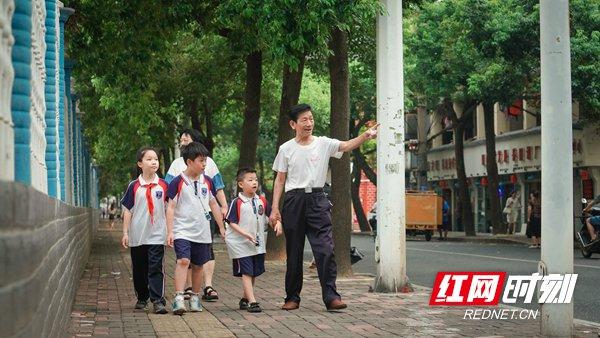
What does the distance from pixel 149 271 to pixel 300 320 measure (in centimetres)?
177

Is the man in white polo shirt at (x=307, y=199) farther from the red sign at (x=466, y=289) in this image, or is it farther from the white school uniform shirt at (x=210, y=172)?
the white school uniform shirt at (x=210, y=172)

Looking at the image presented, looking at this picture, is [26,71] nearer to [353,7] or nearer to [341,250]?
[353,7]

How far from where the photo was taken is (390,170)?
12.7 meters

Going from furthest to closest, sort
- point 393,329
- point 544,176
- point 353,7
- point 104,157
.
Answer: point 104,157 → point 353,7 → point 393,329 → point 544,176

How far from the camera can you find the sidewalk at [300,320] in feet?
29.3

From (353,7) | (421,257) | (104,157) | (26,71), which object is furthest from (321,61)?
(104,157)

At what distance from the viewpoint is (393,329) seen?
908 cm

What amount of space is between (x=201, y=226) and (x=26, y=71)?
21.8ft

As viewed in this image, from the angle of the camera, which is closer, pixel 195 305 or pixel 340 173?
pixel 195 305

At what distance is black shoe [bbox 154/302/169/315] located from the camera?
10664 mm

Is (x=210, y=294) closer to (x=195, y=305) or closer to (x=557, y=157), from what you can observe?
(x=195, y=305)

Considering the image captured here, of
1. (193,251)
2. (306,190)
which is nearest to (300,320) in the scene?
(306,190)

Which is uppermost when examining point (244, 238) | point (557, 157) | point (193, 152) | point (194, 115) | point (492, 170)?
point (194, 115)

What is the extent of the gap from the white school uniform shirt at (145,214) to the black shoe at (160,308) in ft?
1.90
